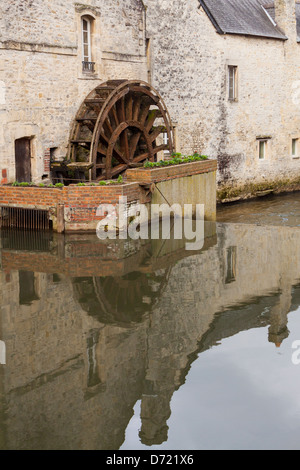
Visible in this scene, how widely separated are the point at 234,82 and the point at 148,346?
47.6ft

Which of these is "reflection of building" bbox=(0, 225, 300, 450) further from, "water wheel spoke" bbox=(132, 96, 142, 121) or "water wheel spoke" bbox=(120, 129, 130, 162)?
"water wheel spoke" bbox=(132, 96, 142, 121)

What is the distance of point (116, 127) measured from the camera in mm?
14453

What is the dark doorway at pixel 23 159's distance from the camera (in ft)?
44.3

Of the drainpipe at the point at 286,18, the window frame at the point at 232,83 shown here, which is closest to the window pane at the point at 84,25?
the window frame at the point at 232,83

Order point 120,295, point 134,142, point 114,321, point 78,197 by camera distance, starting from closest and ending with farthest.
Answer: point 114,321 → point 120,295 → point 78,197 → point 134,142

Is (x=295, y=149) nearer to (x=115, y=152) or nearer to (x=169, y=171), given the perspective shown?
(x=115, y=152)

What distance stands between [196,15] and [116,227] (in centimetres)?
912

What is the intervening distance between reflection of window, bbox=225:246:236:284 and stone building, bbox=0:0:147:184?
4.98m

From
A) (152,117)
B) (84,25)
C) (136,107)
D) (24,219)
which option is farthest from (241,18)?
(24,219)

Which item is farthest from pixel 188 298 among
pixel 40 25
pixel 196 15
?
pixel 196 15

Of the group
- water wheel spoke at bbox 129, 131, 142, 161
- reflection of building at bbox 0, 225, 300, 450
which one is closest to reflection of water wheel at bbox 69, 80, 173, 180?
water wheel spoke at bbox 129, 131, 142, 161

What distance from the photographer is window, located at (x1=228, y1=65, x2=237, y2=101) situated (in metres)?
19.4
